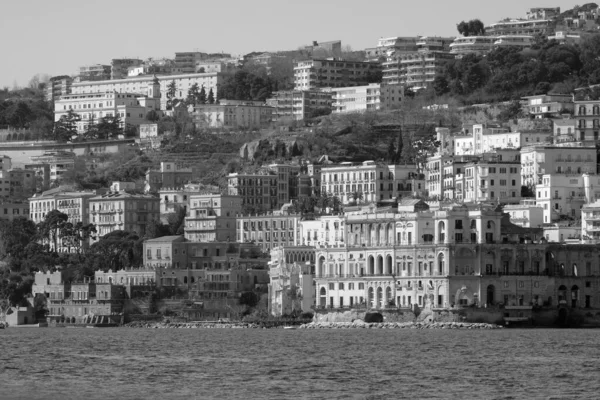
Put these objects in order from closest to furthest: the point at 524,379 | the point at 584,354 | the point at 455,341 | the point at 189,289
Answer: the point at 524,379 → the point at 584,354 → the point at 455,341 → the point at 189,289

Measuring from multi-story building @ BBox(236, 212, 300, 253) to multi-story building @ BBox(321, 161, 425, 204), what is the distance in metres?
7.07

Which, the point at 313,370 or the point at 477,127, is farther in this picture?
the point at 477,127

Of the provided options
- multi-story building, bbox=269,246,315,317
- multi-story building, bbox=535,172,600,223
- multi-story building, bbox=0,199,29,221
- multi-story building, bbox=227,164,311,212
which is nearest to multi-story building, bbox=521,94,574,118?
multi-story building, bbox=227,164,311,212

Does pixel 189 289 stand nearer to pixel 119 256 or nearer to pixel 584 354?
pixel 119 256

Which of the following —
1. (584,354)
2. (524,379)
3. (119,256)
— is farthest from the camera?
(119,256)

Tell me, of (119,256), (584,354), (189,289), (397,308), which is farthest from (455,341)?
(119,256)

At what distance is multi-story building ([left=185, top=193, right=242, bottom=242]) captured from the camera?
160875 mm

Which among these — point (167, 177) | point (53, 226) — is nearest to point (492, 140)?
point (167, 177)

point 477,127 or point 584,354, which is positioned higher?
point 477,127

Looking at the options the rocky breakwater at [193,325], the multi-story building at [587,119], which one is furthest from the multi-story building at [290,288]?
the multi-story building at [587,119]

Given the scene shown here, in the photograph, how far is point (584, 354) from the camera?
96.3 metres

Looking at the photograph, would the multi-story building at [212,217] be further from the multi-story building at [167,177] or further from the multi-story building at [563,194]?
the multi-story building at [563,194]

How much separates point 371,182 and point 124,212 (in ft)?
76.0

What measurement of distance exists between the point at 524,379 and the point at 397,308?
48.2m
